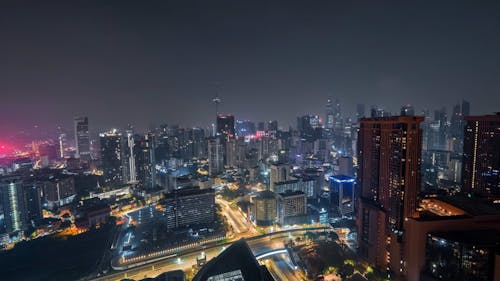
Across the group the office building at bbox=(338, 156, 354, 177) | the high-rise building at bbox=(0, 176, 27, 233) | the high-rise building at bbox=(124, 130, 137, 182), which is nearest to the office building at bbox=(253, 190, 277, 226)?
the office building at bbox=(338, 156, 354, 177)

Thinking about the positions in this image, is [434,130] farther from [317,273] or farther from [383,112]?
[317,273]

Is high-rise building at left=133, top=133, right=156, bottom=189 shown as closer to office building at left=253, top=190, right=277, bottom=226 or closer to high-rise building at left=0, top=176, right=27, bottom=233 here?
high-rise building at left=0, top=176, right=27, bottom=233

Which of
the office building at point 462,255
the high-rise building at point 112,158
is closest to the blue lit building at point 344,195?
the office building at point 462,255

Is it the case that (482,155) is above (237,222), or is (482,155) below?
above

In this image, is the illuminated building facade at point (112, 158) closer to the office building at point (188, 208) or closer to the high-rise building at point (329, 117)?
the office building at point (188, 208)

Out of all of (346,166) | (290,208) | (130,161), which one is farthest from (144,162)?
(346,166)

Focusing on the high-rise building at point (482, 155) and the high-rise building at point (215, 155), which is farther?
the high-rise building at point (215, 155)

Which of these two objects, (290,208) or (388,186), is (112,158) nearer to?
(290,208)
